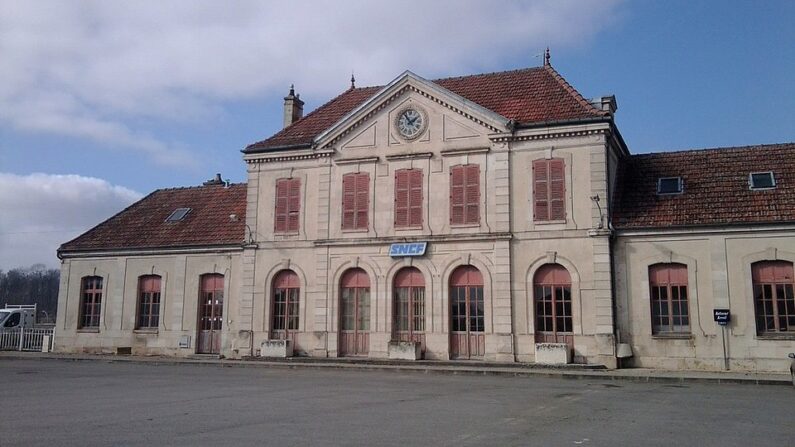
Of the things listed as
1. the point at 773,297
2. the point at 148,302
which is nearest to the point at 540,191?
the point at 773,297

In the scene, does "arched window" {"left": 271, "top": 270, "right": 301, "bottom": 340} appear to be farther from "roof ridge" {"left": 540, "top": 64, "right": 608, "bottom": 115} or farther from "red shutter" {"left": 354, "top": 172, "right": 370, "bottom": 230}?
"roof ridge" {"left": 540, "top": 64, "right": 608, "bottom": 115}

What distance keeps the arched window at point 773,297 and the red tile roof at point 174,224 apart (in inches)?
731

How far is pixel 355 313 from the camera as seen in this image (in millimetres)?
26156

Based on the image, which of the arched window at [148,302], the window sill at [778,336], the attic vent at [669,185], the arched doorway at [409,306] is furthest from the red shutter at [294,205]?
the window sill at [778,336]

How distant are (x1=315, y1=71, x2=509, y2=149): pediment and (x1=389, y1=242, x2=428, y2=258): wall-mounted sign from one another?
3831mm

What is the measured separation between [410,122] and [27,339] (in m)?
20.3

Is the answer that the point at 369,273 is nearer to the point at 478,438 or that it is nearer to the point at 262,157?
the point at 262,157

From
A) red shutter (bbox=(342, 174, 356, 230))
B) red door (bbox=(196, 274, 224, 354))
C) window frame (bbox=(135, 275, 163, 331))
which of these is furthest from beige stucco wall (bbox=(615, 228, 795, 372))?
window frame (bbox=(135, 275, 163, 331))

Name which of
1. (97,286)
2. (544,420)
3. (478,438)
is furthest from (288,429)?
(97,286)

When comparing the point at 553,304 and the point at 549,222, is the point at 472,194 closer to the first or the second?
the point at 549,222

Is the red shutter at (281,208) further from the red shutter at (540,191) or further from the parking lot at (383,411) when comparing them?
the red shutter at (540,191)

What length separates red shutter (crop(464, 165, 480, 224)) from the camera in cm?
2473

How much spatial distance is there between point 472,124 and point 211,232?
12.0 meters

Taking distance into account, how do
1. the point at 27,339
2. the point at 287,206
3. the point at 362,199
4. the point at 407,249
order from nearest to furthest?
the point at 407,249, the point at 362,199, the point at 287,206, the point at 27,339
